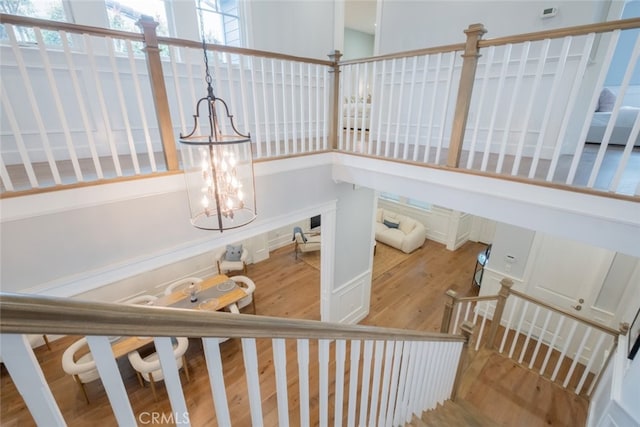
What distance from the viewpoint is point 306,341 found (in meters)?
0.95

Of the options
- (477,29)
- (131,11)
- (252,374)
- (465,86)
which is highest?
(131,11)

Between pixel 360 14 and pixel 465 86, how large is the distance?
5.10 meters

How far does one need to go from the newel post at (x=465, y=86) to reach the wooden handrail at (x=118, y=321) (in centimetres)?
196

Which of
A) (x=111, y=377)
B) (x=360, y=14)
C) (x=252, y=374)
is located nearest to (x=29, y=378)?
(x=111, y=377)

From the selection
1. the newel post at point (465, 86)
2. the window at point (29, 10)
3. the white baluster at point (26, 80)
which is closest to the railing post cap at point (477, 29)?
the newel post at point (465, 86)

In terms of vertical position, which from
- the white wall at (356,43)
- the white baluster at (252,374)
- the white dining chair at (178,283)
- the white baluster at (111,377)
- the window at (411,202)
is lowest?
the white dining chair at (178,283)

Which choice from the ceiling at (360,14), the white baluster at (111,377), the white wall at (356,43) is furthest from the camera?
the white wall at (356,43)

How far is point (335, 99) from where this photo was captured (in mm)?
2953

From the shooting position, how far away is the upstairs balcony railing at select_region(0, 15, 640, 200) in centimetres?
161

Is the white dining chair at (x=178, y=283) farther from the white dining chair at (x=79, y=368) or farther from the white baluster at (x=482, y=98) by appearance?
the white baluster at (x=482, y=98)

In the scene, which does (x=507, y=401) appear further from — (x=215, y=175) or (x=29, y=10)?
(x=29, y=10)

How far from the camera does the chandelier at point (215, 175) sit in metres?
1.57

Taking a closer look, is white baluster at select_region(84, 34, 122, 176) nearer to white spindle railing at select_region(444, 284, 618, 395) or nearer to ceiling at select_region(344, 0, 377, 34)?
white spindle railing at select_region(444, 284, 618, 395)

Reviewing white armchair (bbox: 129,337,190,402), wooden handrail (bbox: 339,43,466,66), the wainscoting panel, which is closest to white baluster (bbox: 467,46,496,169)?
wooden handrail (bbox: 339,43,466,66)
